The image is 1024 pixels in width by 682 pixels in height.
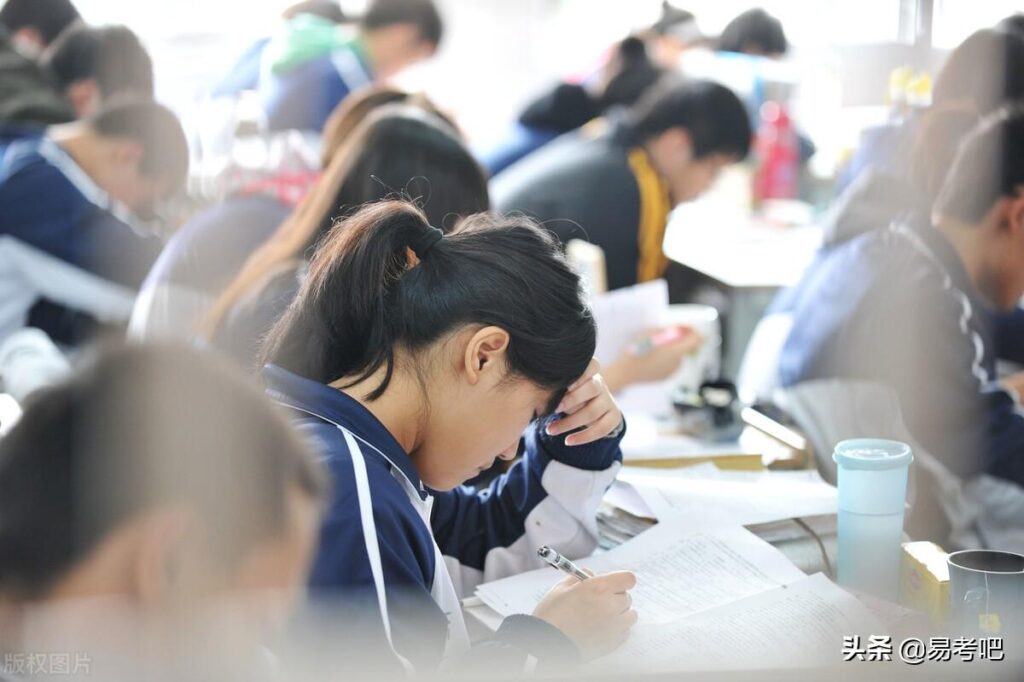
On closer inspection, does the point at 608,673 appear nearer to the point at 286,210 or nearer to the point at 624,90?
the point at 286,210

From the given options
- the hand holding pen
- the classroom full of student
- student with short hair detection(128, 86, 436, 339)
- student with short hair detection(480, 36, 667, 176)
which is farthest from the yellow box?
student with short hair detection(480, 36, 667, 176)

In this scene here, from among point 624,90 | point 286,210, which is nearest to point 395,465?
point 286,210

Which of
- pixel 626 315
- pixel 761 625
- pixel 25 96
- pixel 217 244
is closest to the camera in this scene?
pixel 761 625

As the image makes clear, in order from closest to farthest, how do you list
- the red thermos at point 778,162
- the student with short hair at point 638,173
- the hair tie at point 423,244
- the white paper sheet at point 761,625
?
1. the white paper sheet at point 761,625
2. the hair tie at point 423,244
3. the student with short hair at point 638,173
4. the red thermos at point 778,162

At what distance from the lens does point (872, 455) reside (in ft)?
3.96

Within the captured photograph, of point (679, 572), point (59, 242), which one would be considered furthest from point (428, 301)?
point (59, 242)

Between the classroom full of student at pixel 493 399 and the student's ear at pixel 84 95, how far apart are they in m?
0.06

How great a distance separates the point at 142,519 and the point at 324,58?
3.36 metres

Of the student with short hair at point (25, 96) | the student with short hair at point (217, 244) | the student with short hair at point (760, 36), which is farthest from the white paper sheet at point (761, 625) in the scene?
the student with short hair at point (760, 36)

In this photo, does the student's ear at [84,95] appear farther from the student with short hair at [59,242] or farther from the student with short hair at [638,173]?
the student with short hair at [638,173]

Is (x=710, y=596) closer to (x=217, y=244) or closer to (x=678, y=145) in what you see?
Answer: (x=217, y=244)

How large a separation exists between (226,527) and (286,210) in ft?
5.74

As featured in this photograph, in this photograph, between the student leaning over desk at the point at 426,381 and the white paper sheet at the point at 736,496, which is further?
the white paper sheet at the point at 736,496

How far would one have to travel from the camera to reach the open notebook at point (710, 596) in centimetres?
100
